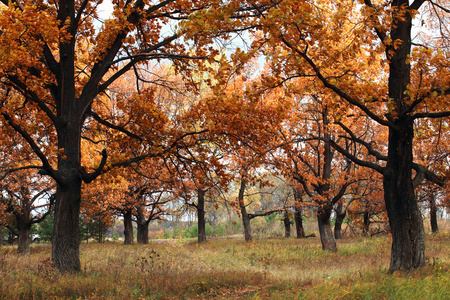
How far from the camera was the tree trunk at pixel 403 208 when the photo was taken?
26.8 ft

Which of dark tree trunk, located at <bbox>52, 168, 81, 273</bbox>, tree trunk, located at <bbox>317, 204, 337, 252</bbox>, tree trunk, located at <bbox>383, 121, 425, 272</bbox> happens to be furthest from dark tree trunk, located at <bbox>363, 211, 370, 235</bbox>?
dark tree trunk, located at <bbox>52, 168, 81, 273</bbox>

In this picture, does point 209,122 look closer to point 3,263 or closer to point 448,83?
point 448,83

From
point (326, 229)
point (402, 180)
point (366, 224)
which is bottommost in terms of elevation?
point (366, 224)

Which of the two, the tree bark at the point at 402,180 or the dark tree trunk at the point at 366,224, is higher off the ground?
the tree bark at the point at 402,180

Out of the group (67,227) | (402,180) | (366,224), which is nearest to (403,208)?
(402,180)

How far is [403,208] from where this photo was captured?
27.4 feet

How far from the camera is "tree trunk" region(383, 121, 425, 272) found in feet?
26.8

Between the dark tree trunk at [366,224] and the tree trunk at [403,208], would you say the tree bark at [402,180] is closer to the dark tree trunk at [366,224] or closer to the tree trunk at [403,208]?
the tree trunk at [403,208]

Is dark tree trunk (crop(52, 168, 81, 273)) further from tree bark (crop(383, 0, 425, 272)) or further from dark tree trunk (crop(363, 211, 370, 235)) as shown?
dark tree trunk (crop(363, 211, 370, 235))

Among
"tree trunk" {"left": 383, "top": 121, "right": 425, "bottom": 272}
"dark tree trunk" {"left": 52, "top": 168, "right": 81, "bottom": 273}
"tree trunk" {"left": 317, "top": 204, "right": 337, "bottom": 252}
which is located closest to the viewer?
"dark tree trunk" {"left": 52, "top": 168, "right": 81, "bottom": 273}

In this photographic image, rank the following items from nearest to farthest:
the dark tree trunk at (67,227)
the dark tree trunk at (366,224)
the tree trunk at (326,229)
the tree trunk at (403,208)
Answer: the dark tree trunk at (67,227), the tree trunk at (403,208), the tree trunk at (326,229), the dark tree trunk at (366,224)

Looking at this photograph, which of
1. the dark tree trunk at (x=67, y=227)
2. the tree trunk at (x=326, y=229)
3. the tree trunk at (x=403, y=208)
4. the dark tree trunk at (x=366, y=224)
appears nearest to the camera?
the dark tree trunk at (x=67, y=227)

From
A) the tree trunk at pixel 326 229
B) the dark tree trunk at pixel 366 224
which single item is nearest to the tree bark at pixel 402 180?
the tree trunk at pixel 326 229

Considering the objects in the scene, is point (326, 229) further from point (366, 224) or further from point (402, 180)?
point (366, 224)
